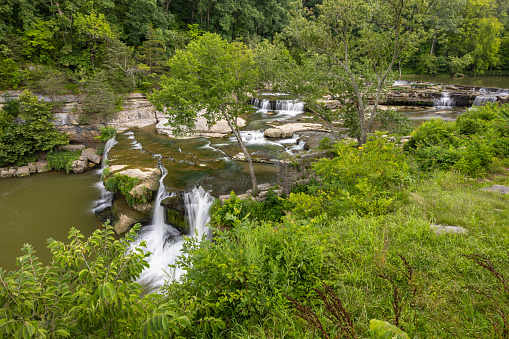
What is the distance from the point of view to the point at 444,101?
24.2 meters

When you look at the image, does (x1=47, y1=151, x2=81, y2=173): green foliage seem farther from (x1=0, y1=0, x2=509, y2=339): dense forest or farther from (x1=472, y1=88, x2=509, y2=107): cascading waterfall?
(x1=472, y1=88, x2=509, y2=107): cascading waterfall

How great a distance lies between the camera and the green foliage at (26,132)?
1631 cm

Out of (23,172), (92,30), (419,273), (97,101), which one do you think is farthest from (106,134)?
(419,273)

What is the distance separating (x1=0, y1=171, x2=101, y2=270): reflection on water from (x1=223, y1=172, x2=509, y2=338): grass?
34.1ft

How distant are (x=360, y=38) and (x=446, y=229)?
31.3 feet

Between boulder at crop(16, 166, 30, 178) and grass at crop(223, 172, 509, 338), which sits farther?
boulder at crop(16, 166, 30, 178)

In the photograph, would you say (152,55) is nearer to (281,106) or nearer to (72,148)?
(72,148)

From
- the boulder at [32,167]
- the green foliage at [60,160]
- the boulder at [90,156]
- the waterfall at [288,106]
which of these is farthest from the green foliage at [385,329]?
the waterfall at [288,106]

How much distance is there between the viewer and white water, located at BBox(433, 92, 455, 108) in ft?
78.9

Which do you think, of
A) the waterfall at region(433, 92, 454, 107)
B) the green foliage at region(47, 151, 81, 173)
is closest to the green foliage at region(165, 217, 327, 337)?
the green foliage at region(47, 151, 81, 173)

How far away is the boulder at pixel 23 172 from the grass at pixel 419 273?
64.7 ft

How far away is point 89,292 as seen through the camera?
6.20 ft

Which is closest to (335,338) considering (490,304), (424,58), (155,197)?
(490,304)

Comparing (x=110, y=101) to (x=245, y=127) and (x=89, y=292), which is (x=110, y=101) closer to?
(x=245, y=127)
